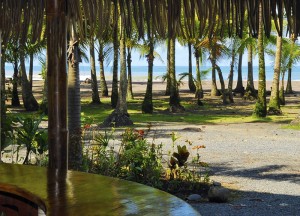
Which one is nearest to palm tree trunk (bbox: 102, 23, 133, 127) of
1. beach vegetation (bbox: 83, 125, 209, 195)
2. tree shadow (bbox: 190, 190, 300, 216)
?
beach vegetation (bbox: 83, 125, 209, 195)

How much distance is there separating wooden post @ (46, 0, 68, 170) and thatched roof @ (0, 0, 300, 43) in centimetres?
17

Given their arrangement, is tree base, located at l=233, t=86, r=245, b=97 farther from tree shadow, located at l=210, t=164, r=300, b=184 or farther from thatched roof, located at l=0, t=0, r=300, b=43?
thatched roof, located at l=0, t=0, r=300, b=43

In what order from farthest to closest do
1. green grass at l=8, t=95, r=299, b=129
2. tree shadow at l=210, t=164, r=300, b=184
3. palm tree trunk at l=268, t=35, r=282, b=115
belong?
palm tree trunk at l=268, t=35, r=282, b=115
green grass at l=8, t=95, r=299, b=129
tree shadow at l=210, t=164, r=300, b=184

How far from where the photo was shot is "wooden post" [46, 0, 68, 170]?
445cm

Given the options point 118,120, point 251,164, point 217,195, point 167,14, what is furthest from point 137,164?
point 118,120

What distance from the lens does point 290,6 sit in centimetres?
411

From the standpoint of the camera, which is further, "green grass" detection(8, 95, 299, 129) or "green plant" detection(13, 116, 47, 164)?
"green grass" detection(8, 95, 299, 129)

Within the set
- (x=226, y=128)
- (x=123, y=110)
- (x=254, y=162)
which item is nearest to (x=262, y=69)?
(x=226, y=128)

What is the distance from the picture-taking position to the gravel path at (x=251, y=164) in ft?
25.7

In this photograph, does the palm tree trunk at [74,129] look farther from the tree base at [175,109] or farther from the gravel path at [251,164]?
the tree base at [175,109]

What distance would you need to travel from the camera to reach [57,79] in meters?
4.50

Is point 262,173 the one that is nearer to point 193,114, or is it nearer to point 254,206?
point 254,206

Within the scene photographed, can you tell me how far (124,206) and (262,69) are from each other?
20.7 m

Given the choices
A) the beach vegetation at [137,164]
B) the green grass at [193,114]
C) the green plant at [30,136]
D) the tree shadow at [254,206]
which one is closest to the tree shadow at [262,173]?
the tree shadow at [254,206]
